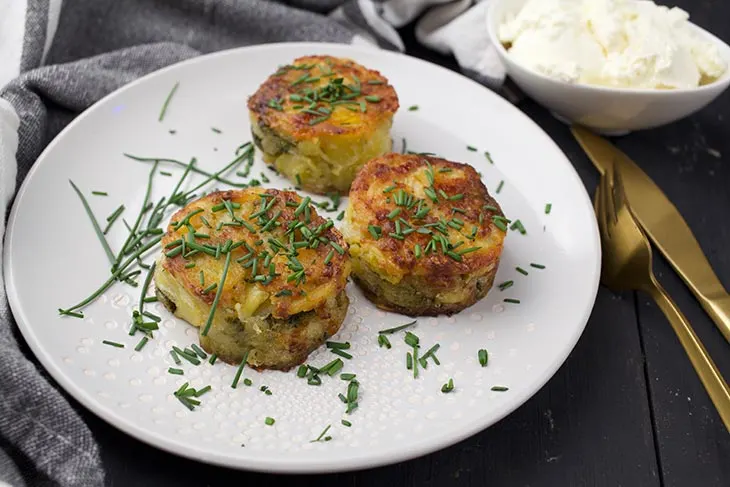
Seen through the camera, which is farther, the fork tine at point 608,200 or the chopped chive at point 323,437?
the fork tine at point 608,200

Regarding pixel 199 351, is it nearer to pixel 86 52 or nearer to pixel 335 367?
pixel 335 367

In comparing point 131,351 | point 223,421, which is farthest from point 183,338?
point 223,421

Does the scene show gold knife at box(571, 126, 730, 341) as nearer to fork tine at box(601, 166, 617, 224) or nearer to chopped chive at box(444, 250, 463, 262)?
fork tine at box(601, 166, 617, 224)

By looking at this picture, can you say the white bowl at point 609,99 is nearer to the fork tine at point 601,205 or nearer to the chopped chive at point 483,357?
the fork tine at point 601,205

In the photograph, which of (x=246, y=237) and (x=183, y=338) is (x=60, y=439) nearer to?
(x=183, y=338)

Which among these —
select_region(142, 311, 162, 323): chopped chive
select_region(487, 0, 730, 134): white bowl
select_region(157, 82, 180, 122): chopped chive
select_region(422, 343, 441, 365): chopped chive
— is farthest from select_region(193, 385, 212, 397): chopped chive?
select_region(487, 0, 730, 134): white bowl

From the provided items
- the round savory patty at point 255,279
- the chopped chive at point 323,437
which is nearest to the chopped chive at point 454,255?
the round savory patty at point 255,279
